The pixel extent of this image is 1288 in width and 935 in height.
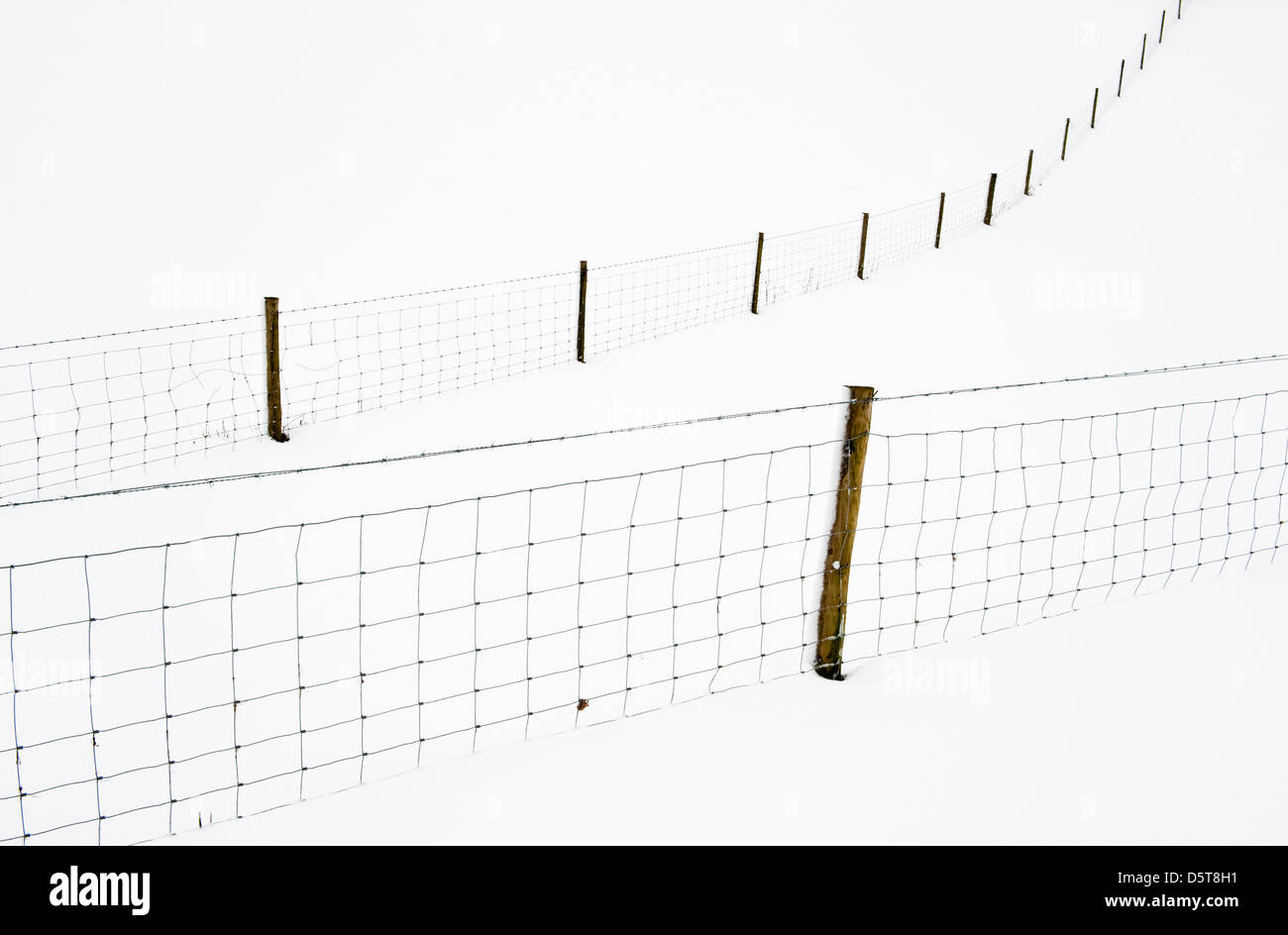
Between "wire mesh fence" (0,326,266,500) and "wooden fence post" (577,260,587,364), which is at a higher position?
"wooden fence post" (577,260,587,364)

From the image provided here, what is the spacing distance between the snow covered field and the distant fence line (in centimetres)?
69

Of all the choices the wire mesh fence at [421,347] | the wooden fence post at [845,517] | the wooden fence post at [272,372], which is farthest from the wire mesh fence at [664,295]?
the wooden fence post at [845,517]

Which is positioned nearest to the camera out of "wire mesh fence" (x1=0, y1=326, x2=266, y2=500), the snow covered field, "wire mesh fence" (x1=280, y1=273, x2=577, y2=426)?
the snow covered field

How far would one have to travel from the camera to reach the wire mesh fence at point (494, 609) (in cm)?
386

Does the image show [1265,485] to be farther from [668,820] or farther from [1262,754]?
[668,820]

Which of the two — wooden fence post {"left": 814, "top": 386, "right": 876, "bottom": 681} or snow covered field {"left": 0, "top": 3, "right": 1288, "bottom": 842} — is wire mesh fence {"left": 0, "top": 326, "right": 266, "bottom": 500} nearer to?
snow covered field {"left": 0, "top": 3, "right": 1288, "bottom": 842}

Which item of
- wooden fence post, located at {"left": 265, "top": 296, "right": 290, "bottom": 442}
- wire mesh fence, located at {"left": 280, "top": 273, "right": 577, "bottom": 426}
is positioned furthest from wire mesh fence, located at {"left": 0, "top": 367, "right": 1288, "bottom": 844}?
wire mesh fence, located at {"left": 280, "top": 273, "right": 577, "bottom": 426}

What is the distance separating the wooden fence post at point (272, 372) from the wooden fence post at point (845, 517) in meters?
4.99

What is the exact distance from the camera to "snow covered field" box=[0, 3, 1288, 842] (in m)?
3.25

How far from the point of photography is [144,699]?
4277mm

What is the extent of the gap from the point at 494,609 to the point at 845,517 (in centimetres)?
210

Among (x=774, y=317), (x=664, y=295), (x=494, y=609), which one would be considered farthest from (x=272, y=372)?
(x=664, y=295)
